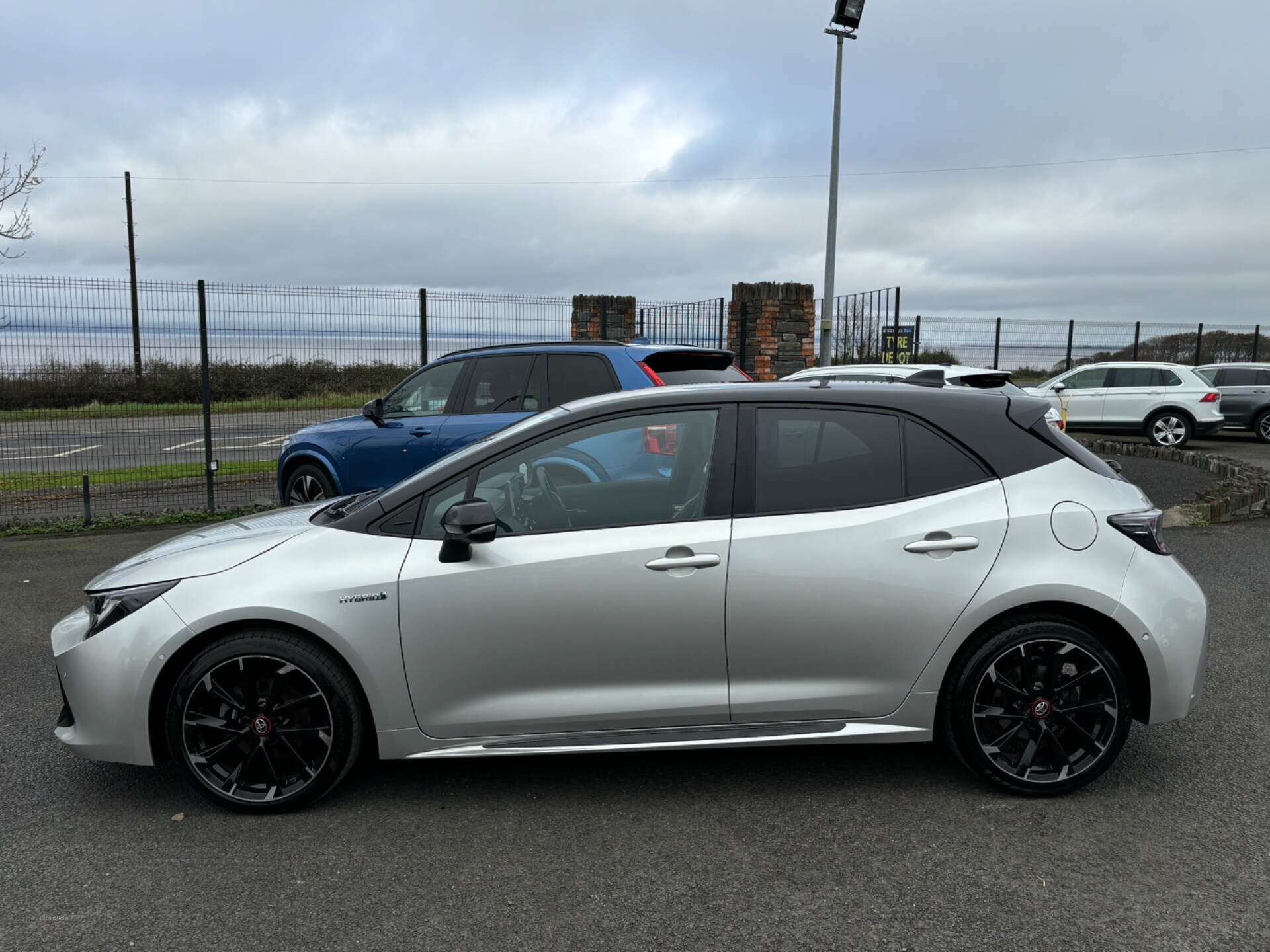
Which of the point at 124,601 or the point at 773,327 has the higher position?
the point at 773,327

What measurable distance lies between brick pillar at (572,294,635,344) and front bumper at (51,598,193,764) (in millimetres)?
12972

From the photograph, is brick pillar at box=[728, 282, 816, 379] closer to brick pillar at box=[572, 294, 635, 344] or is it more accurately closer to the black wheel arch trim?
brick pillar at box=[572, 294, 635, 344]

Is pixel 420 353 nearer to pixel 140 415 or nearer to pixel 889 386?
pixel 140 415

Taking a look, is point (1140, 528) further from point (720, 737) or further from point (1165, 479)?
point (1165, 479)

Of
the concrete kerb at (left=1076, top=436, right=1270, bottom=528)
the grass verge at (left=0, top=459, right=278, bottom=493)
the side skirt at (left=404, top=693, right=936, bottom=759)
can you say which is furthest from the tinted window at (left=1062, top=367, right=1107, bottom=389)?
the side skirt at (left=404, top=693, right=936, bottom=759)

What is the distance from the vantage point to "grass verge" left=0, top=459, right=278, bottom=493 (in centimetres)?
1274

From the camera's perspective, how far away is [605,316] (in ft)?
53.2

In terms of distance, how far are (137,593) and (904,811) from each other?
3040 mm

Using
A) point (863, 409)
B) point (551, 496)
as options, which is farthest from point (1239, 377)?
point (551, 496)

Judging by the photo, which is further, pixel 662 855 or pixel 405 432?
pixel 405 432

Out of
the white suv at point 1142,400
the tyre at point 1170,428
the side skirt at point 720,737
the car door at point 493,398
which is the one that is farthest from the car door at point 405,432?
the tyre at point 1170,428

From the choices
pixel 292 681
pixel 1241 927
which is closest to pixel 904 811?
pixel 1241 927

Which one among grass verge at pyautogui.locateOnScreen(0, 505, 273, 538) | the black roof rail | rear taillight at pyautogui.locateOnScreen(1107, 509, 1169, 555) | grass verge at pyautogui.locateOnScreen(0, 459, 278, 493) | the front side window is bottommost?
grass verge at pyautogui.locateOnScreen(0, 505, 273, 538)

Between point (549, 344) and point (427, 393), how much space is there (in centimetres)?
135
